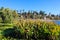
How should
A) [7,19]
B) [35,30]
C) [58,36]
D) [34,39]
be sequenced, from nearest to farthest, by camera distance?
[58,36], [34,39], [35,30], [7,19]

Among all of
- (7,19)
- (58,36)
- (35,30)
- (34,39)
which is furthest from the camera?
(7,19)

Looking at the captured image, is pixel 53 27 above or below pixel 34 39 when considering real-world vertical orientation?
above

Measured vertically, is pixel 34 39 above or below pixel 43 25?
below

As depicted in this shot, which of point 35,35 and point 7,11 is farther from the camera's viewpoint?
point 7,11

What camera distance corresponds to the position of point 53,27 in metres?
16.4

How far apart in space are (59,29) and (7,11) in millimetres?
29320

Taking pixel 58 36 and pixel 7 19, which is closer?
pixel 58 36

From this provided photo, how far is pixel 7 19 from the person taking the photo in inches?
1654

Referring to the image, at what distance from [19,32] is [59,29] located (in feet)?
14.1

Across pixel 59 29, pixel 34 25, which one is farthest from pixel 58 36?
pixel 34 25

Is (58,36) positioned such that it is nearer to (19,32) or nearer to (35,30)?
(35,30)

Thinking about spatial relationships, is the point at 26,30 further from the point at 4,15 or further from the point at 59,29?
the point at 4,15

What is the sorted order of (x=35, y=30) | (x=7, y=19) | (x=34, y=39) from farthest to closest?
(x=7, y=19) → (x=35, y=30) → (x=34, y=39)

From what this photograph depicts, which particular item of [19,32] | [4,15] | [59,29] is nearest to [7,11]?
[4,15]
